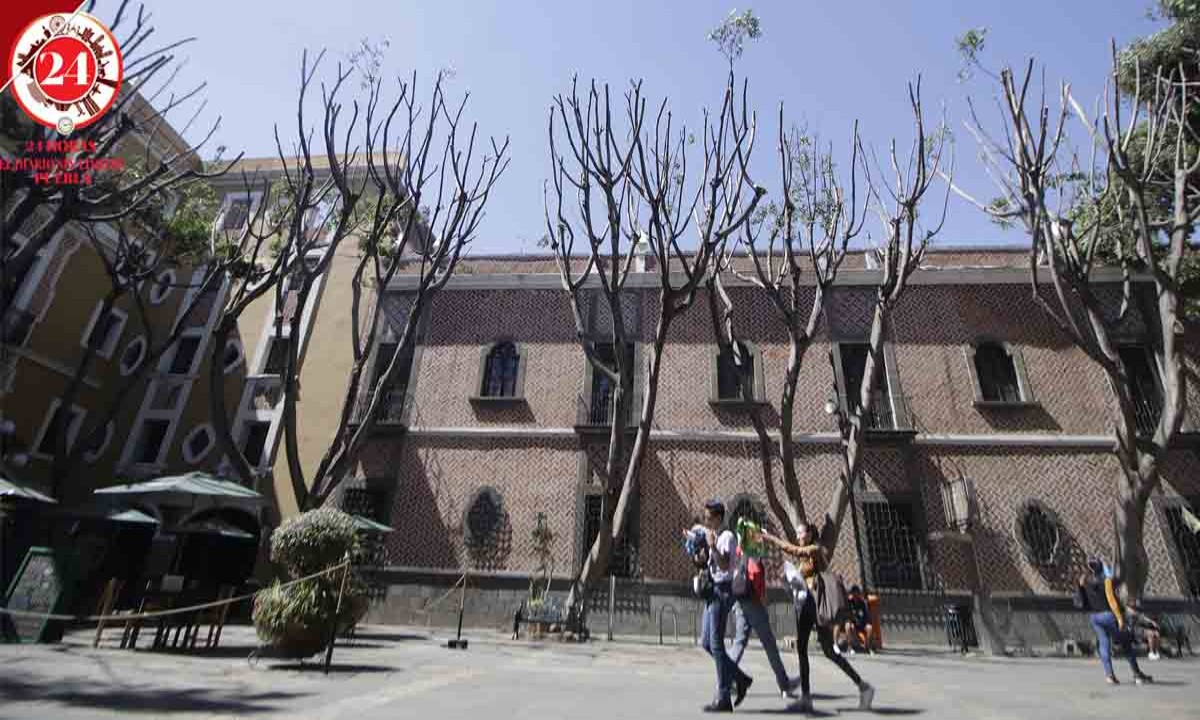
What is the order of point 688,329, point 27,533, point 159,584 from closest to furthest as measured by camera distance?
point 159,584 → point 27,533 → point 688,329

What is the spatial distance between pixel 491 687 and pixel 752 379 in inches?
485

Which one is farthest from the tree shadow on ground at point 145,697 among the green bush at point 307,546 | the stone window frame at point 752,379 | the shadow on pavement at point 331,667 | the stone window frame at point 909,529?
the stone window frame at point 909,529

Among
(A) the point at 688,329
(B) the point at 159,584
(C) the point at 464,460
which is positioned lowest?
(B) the point at 159,584

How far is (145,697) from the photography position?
16.4ft

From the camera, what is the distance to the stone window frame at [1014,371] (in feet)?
50.7

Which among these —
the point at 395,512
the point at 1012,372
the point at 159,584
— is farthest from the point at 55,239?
the point at 1012,372

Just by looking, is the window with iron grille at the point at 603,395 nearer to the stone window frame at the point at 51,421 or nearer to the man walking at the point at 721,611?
the man walking at the point at 721,611

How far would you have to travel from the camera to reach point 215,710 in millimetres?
4488

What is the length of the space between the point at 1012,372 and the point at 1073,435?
2059 mm

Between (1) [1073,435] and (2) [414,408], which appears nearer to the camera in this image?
(1) [1073,435]

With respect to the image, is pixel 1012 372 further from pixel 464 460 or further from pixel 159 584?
pixel 159 584

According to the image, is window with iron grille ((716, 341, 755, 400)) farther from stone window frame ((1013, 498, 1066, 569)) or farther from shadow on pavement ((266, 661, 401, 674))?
shadow on pavement ((266, 661, 401, 674))

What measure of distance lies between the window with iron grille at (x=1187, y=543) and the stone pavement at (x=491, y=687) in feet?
19.2

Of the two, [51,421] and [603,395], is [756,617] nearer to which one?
[603,395]
